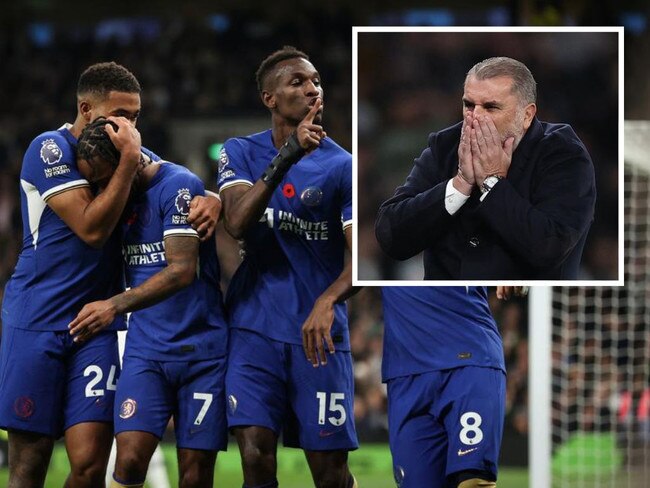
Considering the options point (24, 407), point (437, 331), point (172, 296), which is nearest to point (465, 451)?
point (437, 331)

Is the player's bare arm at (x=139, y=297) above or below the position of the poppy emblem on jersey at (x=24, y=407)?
above

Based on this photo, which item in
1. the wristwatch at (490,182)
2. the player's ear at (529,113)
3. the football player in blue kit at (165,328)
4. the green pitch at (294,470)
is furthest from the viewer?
the green pitch at (294,470)

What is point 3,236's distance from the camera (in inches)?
556

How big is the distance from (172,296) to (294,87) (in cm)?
112

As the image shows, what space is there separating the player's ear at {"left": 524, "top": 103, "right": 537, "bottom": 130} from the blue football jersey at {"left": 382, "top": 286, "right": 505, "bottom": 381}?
1073 mm

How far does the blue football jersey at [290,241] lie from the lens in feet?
18.4

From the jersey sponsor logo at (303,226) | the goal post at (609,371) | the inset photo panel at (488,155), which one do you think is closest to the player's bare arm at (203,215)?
the jersey sponsor logo at (303,226)

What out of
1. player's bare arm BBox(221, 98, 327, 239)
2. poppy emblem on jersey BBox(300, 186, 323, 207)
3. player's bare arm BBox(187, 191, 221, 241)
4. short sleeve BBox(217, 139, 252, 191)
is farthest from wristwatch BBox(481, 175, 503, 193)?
player's bare arm BBox(187, 191, 221, 241)

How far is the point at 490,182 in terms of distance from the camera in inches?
175

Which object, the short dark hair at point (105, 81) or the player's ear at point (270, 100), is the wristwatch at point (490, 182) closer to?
the player's ear at point (270, 100)

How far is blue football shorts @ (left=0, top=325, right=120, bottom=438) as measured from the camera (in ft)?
17.9

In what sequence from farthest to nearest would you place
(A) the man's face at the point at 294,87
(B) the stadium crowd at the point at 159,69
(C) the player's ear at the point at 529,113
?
(B) the stadium crowd at the point at 159,69
(A) the man's face at the point at 294,87
(C) the player's ear at the point at 529,113

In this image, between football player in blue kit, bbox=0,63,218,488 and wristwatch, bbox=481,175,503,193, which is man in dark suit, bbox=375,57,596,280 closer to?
wristwatch, bbox=481,175,503,193

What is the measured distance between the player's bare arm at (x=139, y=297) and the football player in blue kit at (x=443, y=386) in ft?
3.00
